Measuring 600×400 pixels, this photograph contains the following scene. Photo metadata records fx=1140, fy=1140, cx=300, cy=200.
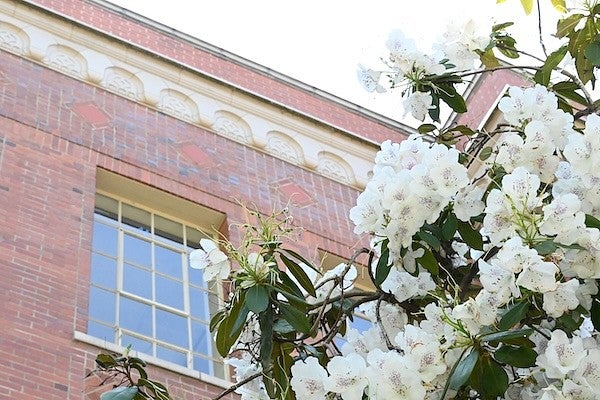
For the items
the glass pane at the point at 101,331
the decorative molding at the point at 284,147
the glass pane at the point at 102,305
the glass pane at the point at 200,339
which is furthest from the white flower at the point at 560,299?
the decorative molding at the point at 284,147

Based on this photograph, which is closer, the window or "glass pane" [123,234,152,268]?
the window

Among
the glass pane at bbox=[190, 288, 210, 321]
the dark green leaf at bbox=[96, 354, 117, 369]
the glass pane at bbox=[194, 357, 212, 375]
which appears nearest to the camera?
the dark green leaf at bbox=[96, 354, 117, 369]

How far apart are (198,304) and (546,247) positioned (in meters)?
6.55

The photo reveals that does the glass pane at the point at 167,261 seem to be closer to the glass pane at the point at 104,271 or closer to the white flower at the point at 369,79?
the glass pane at the point at 104,271

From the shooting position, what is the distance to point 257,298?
4457 millimetres

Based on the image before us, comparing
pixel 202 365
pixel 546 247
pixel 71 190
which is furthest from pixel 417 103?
pixel 71 190

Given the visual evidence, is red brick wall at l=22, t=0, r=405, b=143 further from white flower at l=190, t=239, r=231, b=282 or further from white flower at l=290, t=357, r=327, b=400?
white flower at l=290, t=357, r=327, b=400

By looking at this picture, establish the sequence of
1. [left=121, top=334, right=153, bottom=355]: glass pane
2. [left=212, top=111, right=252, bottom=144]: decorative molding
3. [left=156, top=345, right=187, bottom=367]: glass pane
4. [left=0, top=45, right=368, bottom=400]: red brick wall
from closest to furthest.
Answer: [left=0, top=45, right=368, bottom=400]: red brick wall, [left=121, top=334, right=153, bottom=355]: glass pane, [left=156, top=345, right=187, bottom=367]: glass pane, [left=212, top=111, right=252, bottom=144]: decorative molding

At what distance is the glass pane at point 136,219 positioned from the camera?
10.7 m

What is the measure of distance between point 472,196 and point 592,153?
51 centimetres

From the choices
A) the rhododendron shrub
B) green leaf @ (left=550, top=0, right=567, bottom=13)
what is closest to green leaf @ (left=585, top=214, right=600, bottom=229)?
the rhododendron shrub

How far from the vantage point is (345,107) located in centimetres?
1415

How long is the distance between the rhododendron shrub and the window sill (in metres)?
3.45

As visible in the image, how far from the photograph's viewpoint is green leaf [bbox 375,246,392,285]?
462cm
